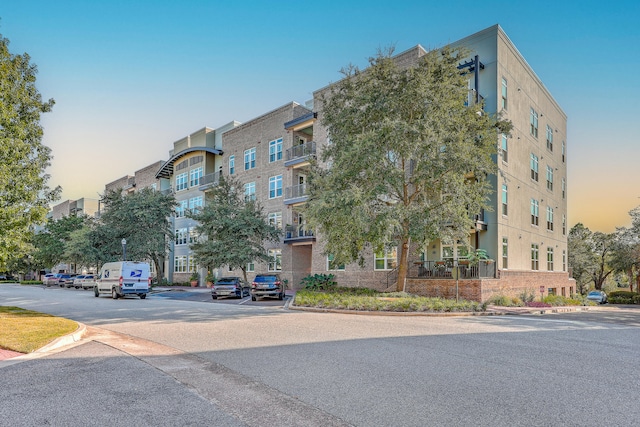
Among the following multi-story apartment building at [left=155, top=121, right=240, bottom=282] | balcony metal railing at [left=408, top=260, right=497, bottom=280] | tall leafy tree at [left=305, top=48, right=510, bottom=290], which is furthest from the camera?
multi-story apartment building at [left=155, top=121, right=240, bottom=282]

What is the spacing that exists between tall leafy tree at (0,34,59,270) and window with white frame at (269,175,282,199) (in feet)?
73.7

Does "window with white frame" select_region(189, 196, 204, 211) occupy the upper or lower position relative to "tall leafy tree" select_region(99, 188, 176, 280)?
upper

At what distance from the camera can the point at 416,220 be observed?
2120cm

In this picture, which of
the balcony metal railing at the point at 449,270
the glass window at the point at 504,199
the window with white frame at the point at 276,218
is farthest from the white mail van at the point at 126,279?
the glass window at the point at 504,199

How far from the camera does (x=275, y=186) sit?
39906 mm

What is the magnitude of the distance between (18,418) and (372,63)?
21.4 meters

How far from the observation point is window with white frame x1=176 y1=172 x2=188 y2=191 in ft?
173

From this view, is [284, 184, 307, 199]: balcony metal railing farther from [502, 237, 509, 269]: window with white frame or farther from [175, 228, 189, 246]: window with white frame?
[175, 228, 189, 246]: window with white frame

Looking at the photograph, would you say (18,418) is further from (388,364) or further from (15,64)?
(15,64)

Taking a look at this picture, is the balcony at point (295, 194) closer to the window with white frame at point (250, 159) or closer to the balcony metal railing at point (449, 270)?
the window with white frame at point (250, 159)

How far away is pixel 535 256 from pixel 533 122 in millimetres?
9857

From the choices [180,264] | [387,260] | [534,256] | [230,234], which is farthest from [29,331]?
[180,264]

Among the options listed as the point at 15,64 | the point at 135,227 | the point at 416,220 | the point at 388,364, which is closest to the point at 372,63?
the point at 416,220

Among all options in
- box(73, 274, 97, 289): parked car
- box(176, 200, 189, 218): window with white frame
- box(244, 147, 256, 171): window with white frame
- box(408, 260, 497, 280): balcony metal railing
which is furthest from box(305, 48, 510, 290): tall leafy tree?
box(73, 274, 97, 289): parked car
